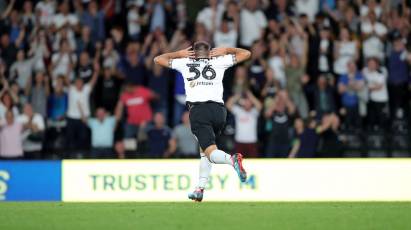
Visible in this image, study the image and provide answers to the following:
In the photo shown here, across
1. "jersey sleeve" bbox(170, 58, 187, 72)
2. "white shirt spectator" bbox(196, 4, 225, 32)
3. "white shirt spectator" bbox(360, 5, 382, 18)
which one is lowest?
"jersey sleeve" bbox(170, 58, 187, 72)

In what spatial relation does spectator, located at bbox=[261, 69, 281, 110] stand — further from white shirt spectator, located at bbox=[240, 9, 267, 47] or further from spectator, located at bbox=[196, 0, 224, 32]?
spectator, located at bbox=[196, 0, 224, 32]

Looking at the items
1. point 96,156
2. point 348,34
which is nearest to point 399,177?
point 348,34

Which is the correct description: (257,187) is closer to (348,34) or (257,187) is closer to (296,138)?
(296,138)

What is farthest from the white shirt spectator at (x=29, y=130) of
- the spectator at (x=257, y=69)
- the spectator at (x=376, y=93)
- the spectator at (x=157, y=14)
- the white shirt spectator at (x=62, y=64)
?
the spectator at (x=376, y=93)

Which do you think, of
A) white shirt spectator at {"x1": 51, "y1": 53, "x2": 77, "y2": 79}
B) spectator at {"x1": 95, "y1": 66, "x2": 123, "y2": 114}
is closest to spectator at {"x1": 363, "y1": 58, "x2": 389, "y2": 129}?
spectator at {"x1": 95, "y1": 66, "x2": 123, "y2": 114}

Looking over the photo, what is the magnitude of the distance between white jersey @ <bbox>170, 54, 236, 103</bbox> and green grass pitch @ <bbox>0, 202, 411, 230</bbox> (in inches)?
62.3

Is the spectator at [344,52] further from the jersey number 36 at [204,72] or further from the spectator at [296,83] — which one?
the jersey number 36 at [204,72]

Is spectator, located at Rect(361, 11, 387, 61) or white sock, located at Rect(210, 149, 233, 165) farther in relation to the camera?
spectator, located at Rect(361, 11, 387, 61)

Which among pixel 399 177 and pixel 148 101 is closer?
pixel 399 177

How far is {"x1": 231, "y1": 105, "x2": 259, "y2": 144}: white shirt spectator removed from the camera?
20.3 m

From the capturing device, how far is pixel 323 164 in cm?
1686

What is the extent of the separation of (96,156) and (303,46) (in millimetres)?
4956

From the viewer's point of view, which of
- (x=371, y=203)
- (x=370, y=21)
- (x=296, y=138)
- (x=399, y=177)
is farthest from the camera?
(x=370, y=21)

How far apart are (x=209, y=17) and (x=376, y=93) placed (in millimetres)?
4114
